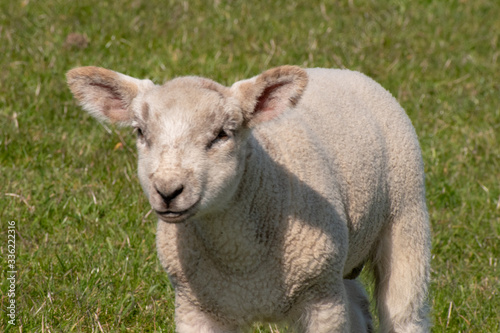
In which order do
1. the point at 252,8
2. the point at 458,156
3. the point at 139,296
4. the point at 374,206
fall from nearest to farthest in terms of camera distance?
the point at 374,206 → the point at 139,296 → the point at 458,156 → the point at 252,8

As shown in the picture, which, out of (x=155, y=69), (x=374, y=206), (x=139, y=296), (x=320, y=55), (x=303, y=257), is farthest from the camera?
(x=320, y=55)

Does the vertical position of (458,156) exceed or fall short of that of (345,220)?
it falls short

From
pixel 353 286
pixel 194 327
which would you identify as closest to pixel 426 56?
pixel 353 286

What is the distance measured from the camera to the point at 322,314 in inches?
152

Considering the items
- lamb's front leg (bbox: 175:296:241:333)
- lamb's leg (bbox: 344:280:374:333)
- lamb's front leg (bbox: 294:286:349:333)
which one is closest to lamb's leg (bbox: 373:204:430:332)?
lamb's leg (bbox: 344:280:374:333)

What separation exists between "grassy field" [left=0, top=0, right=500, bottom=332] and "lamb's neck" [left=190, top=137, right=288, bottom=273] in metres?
1.05

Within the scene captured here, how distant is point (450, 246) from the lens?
570 centimetres

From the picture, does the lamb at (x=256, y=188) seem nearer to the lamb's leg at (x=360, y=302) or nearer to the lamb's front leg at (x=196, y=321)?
the lamb's front leg at (x=196, y=321)

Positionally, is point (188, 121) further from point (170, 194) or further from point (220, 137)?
point (170, 194)

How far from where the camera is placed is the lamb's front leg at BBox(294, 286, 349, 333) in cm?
386

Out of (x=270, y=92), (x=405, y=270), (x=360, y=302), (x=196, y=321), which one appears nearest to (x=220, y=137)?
(x=270, y=92)

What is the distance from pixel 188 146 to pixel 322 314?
1056 mm

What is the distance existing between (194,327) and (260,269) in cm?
43

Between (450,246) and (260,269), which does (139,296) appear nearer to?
(260,269)
